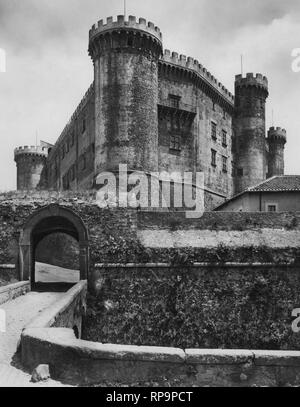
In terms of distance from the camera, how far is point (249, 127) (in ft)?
119

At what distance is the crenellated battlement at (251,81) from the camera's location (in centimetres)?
3584

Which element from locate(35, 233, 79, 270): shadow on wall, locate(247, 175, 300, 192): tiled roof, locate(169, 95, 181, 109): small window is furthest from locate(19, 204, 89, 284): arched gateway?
locate(169, 95, 181, 109): small window

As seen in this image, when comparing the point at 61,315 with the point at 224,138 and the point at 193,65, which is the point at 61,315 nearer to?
the point at 193,65

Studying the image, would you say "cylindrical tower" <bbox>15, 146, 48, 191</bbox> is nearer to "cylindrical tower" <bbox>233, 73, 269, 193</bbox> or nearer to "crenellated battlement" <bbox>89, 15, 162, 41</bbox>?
"cylindrical tower" <bbox>233, 73, 269, 193</bbox>

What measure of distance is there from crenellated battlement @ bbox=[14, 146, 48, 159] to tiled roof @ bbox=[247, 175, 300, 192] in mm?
30689

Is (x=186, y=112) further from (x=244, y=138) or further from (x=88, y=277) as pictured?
(x=88, y=277)

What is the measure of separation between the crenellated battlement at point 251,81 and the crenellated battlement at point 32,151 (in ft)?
76.1

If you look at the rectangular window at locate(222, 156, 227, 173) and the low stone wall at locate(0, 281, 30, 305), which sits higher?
the rectangular window at locate(222, 156, 227, 173)

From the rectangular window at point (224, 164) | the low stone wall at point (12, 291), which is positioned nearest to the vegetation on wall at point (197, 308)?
the low stone wall at point (12, 291)

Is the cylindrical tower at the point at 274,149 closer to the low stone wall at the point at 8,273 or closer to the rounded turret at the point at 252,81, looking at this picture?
the rounded turret at the point at 252,81

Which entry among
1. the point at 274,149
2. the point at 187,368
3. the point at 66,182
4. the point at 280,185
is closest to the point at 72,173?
the point at 66,182

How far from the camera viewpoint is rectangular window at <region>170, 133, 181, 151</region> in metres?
29.3

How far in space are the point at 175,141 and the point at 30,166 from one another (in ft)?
78.7

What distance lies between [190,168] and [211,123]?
489cm
